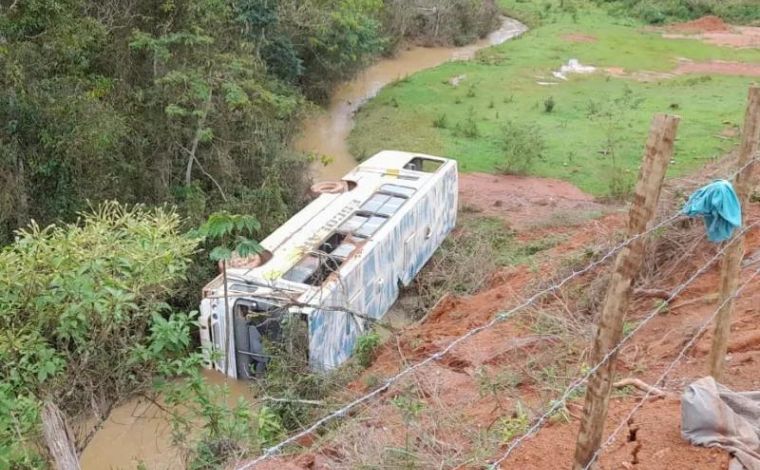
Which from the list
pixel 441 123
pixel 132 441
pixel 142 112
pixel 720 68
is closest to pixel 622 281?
pixel 132 441

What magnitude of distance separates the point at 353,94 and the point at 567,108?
6.91 m

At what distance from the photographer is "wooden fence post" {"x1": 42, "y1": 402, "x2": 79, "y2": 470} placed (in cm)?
585

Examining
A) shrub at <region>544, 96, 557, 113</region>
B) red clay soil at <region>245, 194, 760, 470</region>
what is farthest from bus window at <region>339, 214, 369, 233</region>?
shrub at <region>544, 96, 557, 113</region>

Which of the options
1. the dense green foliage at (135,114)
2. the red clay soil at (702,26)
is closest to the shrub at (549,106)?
the dense green foliage at (135,114)

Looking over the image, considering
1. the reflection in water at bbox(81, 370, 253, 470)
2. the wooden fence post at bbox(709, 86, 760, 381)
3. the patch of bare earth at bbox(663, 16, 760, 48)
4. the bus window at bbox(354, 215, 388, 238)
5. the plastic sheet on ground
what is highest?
the wooden fence post at bbox(709, 86, 760, 381)

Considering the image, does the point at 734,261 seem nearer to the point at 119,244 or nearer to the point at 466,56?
the point at 119,244

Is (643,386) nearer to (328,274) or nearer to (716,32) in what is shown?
(328,274)

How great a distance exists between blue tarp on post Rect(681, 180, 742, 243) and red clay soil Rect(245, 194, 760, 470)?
1597mm

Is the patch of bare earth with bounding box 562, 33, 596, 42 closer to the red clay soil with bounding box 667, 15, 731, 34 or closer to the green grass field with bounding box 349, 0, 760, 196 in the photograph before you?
the green grass field with bounding box 349, 0, 760, 196

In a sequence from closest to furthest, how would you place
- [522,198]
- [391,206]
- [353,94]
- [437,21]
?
[391,206] → [522,198] → [353,94] → [437,21]

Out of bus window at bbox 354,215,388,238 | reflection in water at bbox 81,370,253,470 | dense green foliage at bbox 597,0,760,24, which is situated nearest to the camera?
reflection in water at bbox 81,370,253,470

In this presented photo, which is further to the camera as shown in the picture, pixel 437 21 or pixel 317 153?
pixel 437 21

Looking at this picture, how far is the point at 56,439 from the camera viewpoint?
5.86 m

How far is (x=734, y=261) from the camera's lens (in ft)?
16.6
